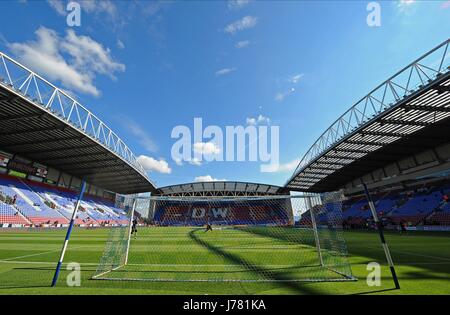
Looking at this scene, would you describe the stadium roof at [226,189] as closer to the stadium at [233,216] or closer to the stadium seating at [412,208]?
the stadium at [233,216]

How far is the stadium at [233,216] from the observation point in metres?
6.18

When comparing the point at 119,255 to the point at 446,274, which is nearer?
the point at 446,274

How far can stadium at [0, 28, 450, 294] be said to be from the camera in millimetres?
6185

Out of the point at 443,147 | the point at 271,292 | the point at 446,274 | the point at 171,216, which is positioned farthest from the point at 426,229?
the point at 271,292

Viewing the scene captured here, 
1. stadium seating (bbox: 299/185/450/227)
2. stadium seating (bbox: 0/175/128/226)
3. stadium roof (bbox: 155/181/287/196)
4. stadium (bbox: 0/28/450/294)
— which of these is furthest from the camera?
stadium roof (bbox: 155/181/287/196)

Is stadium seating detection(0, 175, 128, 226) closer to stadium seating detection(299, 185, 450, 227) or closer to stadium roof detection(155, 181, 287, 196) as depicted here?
stadium roof detection(155, 181, 287, 196)

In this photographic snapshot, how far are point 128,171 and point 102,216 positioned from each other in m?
10.1

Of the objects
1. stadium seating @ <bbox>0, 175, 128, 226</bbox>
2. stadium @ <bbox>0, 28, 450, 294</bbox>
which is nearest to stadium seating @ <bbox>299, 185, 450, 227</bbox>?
stadium @ <bbox>0, 28, 450, 294</bbox>

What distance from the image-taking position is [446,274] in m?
6.39

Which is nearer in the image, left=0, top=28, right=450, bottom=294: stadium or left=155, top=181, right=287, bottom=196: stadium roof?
left=0, top=28, right=450, bottom=294: stadium

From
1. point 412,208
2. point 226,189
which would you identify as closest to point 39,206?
point 226,189

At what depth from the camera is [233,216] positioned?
27219 millimetres

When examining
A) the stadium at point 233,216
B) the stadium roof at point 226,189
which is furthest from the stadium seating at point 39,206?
the stadium roof at point 226,189
